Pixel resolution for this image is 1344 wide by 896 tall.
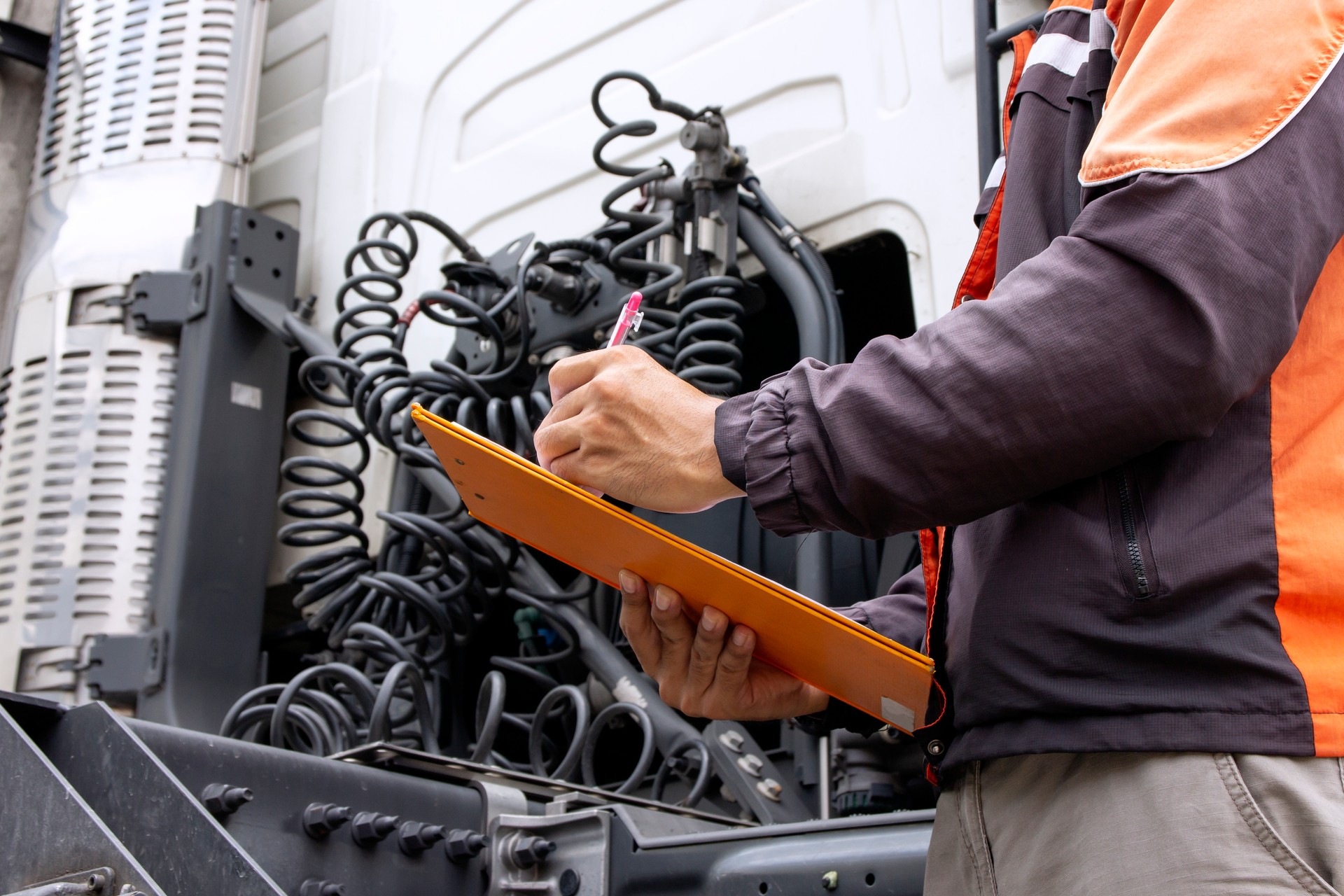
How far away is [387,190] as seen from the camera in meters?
2.66

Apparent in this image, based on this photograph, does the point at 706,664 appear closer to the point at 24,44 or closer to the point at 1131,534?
the point at 1131,534

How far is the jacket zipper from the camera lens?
688mm

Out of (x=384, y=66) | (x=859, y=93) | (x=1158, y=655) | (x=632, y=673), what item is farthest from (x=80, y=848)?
(x=384, y=66)

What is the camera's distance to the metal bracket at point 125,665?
7.09ft

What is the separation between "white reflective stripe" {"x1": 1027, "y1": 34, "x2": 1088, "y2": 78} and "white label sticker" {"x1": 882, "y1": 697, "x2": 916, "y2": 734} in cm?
47

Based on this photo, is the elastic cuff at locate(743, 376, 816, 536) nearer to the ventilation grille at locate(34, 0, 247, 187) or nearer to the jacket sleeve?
the jacket sleeve

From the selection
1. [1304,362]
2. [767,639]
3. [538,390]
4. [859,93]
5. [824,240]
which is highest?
[859,93]

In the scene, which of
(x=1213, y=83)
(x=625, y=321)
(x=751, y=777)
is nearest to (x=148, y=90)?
(x=751, y=777)

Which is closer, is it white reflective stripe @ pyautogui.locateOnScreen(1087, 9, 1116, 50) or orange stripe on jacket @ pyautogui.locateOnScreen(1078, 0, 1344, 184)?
orange stripe on jacket @ pyautogui.locateOnScreen(1078, 0, 1344, 184)

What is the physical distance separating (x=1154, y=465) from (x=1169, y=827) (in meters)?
0.20

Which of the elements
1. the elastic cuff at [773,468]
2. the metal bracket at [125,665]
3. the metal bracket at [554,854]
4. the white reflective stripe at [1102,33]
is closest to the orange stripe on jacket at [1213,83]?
the white reflective stripe at [1102,33]

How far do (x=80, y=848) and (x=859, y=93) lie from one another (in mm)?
1603

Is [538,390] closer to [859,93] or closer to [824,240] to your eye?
[824,240]

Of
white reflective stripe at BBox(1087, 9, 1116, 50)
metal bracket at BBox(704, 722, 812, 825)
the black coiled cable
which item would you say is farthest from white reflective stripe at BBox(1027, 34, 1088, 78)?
metal bracket at BBox(704, 722, 812, 825)
